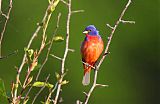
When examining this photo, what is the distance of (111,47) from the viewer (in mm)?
15719

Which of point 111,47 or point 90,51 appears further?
point 111,47

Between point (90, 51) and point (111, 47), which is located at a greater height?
point (90, 51)

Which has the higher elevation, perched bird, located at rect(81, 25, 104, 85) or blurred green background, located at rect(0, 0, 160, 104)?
perched bird, located at rect(81, 25, 104, 85)

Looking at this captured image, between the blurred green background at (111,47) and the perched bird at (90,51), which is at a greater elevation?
the perched bird at (90,51)

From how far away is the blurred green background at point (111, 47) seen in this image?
46.9ft

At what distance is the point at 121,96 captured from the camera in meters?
15.7

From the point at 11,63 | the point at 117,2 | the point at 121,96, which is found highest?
the point at 117,2

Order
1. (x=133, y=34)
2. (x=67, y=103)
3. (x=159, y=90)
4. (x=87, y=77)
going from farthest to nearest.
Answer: (x=133, y=34) → (x=159, y=90) → (x=67, y=103) → (x=87, y=77)

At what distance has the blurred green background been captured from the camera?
14.3m

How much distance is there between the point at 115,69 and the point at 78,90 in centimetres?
157

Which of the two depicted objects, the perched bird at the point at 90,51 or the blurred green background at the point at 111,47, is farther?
the blurred green background at the point at 111,47

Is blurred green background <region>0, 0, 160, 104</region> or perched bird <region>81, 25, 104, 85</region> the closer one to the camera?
perched bird <region>81, 25, 104, 85</region>

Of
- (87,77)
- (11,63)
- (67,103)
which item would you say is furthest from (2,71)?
(87,77)

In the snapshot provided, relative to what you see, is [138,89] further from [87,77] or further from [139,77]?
[87,77]
